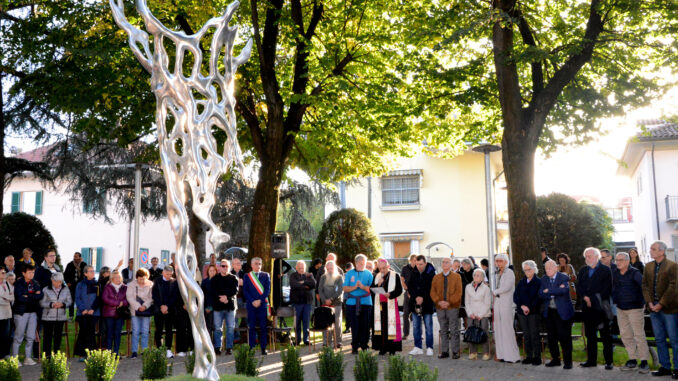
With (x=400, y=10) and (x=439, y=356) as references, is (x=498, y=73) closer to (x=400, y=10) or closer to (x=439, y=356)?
(x=400, y=10)

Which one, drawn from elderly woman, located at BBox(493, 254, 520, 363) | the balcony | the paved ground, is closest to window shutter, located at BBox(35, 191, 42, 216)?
the paved ground

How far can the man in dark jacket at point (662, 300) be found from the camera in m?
10.8

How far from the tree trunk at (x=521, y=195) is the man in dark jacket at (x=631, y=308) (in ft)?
9.35

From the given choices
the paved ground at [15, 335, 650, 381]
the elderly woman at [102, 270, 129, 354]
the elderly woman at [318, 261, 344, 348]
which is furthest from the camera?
the elderly woman at [318, 261, 344, 348]

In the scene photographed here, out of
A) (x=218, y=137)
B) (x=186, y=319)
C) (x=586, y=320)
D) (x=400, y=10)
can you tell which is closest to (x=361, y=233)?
(x=218, y=137)

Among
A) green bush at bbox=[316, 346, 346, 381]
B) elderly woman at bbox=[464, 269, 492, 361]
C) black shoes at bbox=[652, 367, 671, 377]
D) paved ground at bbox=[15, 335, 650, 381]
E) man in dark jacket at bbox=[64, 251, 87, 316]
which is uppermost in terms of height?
man in dark jacket at bbox=[64, 251, 87, 316]

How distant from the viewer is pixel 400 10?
18.1 metres

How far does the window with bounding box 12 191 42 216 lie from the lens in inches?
1760

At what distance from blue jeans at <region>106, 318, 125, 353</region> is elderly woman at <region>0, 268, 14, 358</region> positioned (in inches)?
72.5

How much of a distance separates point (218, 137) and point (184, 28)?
129 inches

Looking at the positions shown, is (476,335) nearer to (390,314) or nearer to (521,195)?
(390,314)

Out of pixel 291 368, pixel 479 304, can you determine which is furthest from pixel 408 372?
pixel 479 304

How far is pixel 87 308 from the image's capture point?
1418 centimetres

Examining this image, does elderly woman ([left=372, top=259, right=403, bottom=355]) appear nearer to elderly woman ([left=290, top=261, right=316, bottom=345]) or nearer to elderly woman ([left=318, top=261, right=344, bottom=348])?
elderly woman ([left=318, top=261, right=344, bottom=348])
